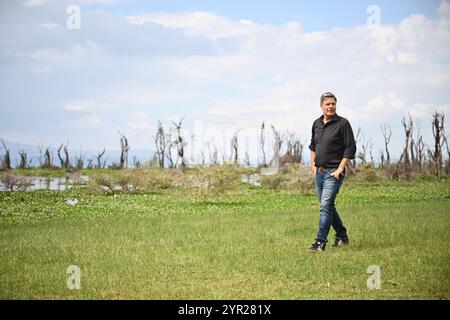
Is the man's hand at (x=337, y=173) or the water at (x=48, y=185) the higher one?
the man's hand at (x=337, y=173)

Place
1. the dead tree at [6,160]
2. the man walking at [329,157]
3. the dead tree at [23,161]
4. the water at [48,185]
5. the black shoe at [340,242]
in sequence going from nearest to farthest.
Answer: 1. the man walking at [329,157]
2. the black shoe at [340,242]
3. the water at [48,185]
4. the dead tree at [6,160]
5. the dead tree at [23,161]

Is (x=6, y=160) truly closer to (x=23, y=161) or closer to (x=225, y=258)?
(x=23, y=161)

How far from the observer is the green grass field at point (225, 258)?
6.70 m

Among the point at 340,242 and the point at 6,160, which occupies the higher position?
the point at 6,160

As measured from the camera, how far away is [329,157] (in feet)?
29.7

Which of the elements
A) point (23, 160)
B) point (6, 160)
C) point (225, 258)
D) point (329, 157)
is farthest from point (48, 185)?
point (329, 157)

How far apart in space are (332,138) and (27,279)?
5245 mm

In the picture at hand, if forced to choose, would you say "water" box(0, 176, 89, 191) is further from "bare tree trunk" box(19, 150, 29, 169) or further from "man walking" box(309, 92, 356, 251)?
"man walking" box(309, 92, 356, 251)

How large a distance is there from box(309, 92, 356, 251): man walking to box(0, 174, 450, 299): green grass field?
0.59 metres

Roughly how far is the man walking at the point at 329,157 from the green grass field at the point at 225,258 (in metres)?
0.59

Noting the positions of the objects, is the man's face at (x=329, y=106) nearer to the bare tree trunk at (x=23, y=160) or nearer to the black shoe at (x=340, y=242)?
the black shoe at (x=340, y=242)

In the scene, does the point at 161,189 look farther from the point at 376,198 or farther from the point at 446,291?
the point at 446,291

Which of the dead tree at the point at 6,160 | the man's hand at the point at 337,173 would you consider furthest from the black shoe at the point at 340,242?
the dead tree at the point at 6,160

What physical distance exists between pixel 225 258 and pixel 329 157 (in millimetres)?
2431
